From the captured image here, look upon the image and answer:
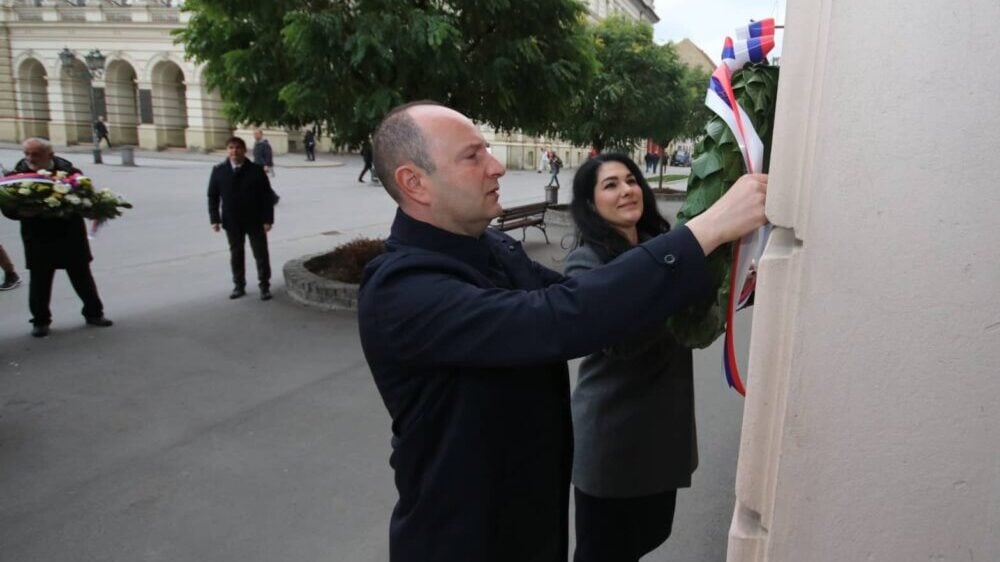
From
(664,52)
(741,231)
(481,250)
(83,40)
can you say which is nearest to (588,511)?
(481,250)

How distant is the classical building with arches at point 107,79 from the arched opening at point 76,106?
55 millimetres

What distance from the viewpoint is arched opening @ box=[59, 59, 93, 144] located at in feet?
122

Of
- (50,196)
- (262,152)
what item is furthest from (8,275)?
(262,152)

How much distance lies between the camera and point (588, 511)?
2.29 m

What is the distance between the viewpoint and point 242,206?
778 cm

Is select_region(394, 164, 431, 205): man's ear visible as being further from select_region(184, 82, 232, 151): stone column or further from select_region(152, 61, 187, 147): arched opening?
select_region(152, 61, 187, 147): arched opening

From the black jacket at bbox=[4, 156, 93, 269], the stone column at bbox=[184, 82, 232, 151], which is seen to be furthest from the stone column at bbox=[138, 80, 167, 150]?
the black jacket at bbox=[4, 156, 93, 269]

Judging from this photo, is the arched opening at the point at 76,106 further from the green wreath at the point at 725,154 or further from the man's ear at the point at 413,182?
the green wreath at the point at 725,154

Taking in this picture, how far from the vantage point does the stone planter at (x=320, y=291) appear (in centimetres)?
748

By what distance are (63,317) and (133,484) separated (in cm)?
396

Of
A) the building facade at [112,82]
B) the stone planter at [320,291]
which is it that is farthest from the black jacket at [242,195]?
the building facade at [112,82]

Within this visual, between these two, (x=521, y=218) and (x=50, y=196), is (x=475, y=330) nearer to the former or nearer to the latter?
(x=50, y=196)

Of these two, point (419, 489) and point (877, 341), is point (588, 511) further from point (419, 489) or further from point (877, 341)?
point (877, 341)

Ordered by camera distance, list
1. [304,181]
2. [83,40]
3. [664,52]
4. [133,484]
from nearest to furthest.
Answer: [133,484] < [664,52] < [304,181] < [83,40]
